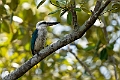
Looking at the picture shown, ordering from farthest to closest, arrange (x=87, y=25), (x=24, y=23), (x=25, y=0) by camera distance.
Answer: (x=25, y=0), (x=24, y=23), (x=87, y=25)

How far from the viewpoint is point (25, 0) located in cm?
454

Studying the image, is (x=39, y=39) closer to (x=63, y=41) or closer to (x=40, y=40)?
(x=40, y=40)

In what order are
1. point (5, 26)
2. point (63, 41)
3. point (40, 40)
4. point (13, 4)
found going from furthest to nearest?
1. point (5, 26)
2. point (13, 4)
3. point (40, 40)
4. point (63, 41)

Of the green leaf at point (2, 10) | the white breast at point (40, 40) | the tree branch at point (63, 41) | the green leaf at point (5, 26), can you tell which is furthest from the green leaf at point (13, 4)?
the tree branch at point (63, 41)

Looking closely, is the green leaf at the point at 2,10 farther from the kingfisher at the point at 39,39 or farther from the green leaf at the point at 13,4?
the kingfisher at the point at 39,39

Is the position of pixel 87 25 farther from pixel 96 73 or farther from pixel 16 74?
pixel 96 73

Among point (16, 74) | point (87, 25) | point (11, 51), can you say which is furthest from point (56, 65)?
point (87, 25)

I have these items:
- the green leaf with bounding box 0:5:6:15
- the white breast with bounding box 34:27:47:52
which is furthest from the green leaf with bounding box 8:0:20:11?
the white breast with bounding box 34:27:47:52

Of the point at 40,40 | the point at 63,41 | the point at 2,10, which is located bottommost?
the point at 63,41

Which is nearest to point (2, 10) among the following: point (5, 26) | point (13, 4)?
point (13, 4)

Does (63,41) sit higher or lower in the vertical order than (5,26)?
lower

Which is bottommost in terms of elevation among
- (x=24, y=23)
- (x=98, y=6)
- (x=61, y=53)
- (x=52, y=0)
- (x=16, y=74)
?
(x=16, y=74)

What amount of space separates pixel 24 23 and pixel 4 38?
76 cm

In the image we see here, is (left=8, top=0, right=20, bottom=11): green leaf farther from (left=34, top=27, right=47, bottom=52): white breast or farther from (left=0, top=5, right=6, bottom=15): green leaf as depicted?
(left=34, top=27, right=47, bottom=52): white breast
